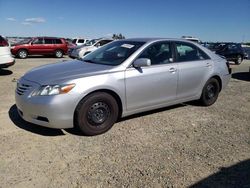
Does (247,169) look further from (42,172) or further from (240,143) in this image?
(42,172)

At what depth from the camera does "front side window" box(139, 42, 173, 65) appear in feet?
17.2

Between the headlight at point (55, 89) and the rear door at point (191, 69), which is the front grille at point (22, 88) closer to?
the headlight at point (55, 89)

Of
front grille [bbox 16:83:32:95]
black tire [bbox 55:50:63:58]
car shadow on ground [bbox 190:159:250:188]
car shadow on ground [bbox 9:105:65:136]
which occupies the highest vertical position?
front grille [bbox 16:83:32:95]

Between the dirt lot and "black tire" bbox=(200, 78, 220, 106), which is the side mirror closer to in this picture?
the dirt lot

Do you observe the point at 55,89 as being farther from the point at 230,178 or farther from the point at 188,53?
the point at 188,53

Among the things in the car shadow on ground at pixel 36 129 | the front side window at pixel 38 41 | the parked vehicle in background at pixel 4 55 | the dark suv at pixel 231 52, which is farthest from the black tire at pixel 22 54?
the car shadow on ground at pixel 36 129

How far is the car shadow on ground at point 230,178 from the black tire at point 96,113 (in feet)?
6.17

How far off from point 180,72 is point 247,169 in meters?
2.42

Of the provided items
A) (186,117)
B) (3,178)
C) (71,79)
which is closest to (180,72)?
(186,117)

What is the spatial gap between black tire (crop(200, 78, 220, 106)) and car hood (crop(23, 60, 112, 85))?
8.51 ft

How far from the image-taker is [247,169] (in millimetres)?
3633

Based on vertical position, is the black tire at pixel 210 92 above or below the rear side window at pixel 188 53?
below

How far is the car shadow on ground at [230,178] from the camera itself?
3.25m

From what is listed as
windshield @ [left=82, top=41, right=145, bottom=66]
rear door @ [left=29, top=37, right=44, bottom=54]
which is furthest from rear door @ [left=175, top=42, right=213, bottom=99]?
rear door @ [left=29, top=37, right=44, bottom=54]
